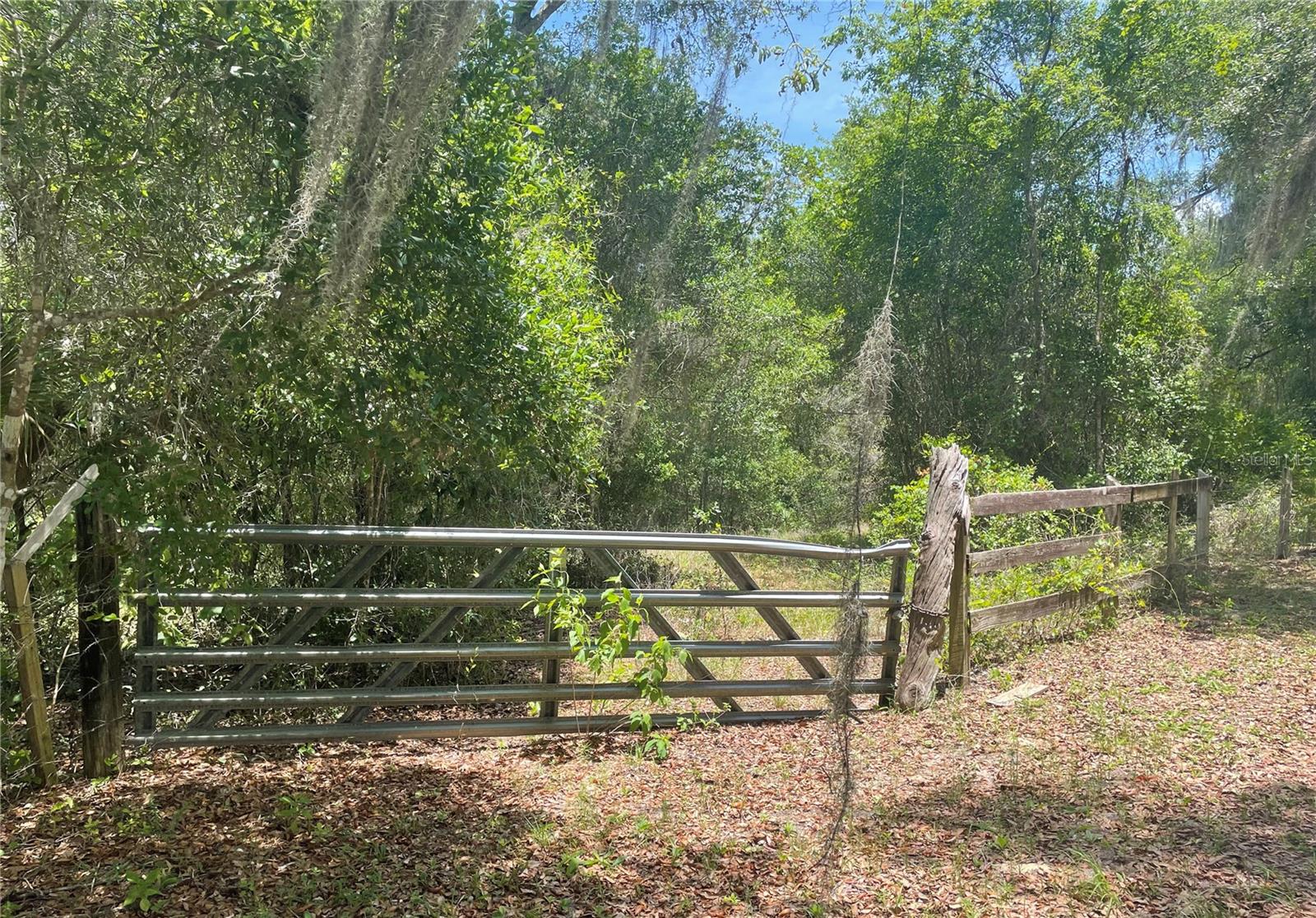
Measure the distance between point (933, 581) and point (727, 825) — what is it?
7.39 ft

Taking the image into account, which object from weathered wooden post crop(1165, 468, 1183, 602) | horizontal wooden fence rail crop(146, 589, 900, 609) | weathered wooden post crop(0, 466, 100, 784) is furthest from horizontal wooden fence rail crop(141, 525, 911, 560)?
weathered wooden post crop(1165, 468, 1183, 602)

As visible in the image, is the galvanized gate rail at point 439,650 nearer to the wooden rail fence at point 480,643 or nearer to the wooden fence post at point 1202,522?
the wooden rail fence at point 480,643

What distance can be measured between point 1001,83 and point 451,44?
1473cm

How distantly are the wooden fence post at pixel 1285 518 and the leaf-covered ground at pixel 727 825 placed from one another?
281 inches

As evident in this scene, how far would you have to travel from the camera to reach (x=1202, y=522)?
30.6 feet

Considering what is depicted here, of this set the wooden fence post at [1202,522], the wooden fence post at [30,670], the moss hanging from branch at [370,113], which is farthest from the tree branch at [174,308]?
the wooden fence post at [1202,522]

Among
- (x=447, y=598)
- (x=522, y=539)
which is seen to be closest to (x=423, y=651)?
(x=447, y=598)

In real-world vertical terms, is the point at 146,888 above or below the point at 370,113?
below

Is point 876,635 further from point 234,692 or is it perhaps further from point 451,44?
point 451,44

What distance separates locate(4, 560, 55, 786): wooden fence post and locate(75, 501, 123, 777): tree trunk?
17 centimetres

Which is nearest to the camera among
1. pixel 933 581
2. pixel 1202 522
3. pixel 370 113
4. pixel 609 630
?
pixel 370 113

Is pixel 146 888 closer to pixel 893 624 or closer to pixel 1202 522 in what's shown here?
pixel 893 624

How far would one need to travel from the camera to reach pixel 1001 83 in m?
15.2

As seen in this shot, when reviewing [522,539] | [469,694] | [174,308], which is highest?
[174,308]
